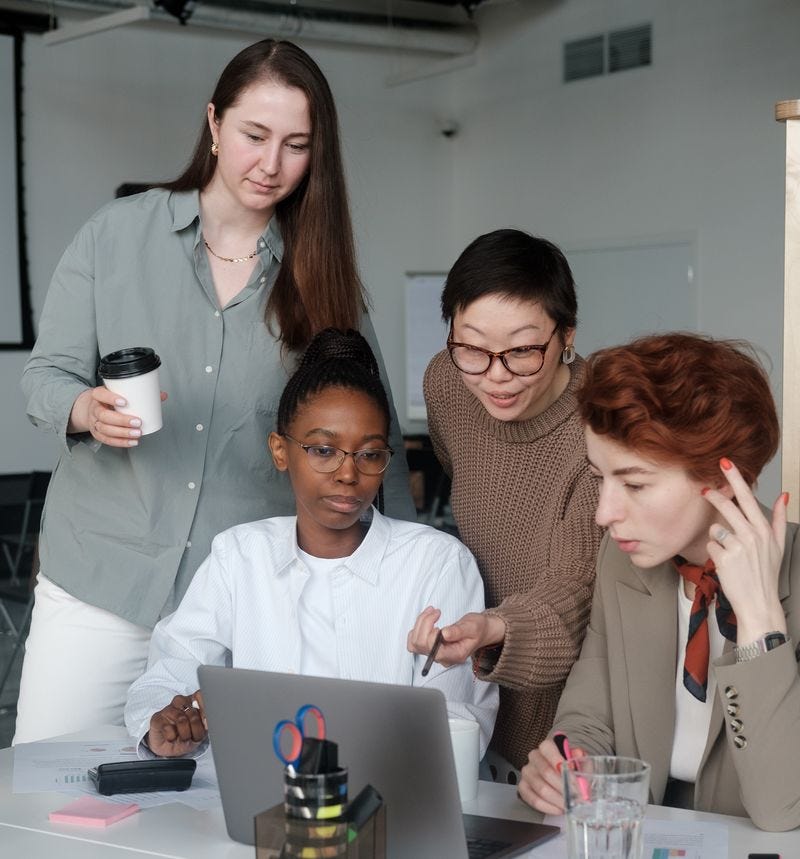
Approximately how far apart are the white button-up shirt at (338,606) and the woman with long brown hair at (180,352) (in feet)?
0.55

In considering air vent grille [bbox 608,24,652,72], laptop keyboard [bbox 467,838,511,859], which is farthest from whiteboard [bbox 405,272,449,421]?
laptop keyboard [bbox 467,838,511,859]

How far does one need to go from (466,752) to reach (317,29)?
307 inches

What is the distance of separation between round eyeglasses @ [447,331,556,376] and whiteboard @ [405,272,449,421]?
24.4ft

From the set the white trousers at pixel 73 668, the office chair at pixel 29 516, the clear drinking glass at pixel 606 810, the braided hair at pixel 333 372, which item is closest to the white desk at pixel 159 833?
the clear drinking glass at pixel 606 810

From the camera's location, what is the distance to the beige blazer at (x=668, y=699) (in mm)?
1607

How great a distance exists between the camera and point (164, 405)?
2.40 metres

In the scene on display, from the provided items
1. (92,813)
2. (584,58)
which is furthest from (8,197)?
(92,813)

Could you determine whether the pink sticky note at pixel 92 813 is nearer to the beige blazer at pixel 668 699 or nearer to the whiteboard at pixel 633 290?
the beige blazer at pixel 668 699

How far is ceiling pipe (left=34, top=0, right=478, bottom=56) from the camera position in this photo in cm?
788

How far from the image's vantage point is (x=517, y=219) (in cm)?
959

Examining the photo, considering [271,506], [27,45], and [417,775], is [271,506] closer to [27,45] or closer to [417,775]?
[417,775]

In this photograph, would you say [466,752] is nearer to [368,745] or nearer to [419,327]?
[368,745]

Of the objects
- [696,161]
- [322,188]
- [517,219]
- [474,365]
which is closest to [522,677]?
[474,365]

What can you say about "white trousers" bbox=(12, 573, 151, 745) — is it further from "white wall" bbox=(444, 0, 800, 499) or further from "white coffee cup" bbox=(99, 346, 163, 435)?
"white wall" bbox=(444, 0, 800, 499)
